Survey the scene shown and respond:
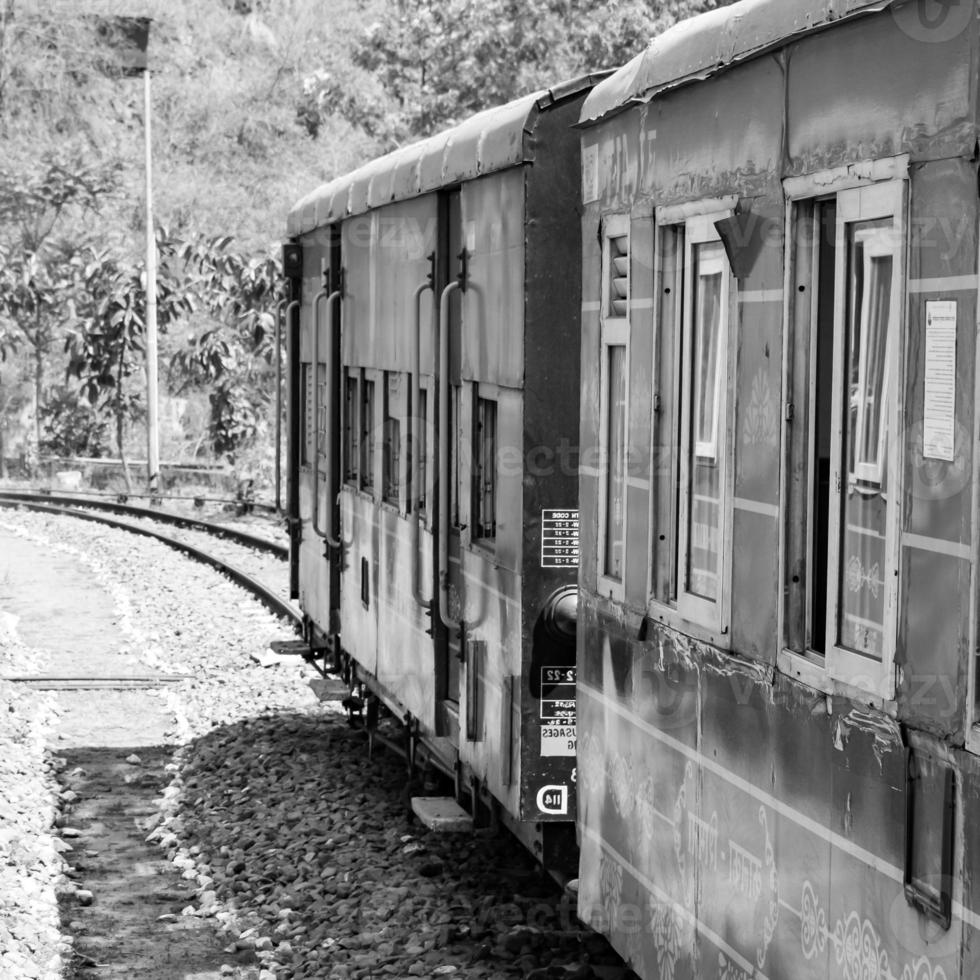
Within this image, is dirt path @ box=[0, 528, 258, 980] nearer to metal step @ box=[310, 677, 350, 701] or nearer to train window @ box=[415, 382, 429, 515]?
metal step @ box=[310, 677, 350, 701]

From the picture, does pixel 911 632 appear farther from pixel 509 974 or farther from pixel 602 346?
pixel 509 974

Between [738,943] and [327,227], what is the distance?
7.48 meters

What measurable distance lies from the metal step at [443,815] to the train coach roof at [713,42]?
3564mm

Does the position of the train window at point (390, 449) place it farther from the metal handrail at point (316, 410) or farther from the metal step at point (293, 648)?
the metal step at point (293, 648)

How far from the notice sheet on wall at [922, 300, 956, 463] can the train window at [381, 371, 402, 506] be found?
231 inches

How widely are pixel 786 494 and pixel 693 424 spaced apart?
2.57 feet

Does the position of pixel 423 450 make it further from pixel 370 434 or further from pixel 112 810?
pixel 112 810

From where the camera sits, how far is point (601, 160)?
19.2 feet

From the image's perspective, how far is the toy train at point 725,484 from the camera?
343 centimetres

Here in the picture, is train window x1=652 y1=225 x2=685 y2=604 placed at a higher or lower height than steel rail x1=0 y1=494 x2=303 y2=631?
higher

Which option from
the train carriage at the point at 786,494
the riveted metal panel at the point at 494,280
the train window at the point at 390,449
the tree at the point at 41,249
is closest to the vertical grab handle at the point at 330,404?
the train window at the point at 390,449

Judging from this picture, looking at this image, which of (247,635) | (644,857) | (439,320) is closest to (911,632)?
(644,857)

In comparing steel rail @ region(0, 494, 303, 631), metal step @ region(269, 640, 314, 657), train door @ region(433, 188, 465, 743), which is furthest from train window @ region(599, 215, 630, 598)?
steel rail @ region(0, 494, 303, 631)

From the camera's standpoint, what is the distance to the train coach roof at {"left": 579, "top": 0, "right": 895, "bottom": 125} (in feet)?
12.7
